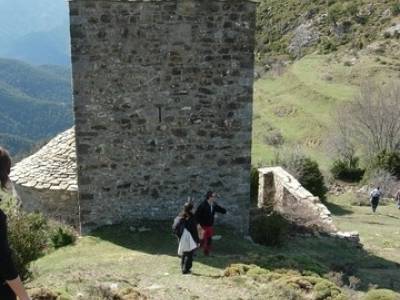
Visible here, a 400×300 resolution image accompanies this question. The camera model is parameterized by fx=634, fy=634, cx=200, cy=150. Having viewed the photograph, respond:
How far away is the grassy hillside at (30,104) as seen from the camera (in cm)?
12676

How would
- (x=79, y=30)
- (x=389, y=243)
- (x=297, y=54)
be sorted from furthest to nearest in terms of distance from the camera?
(x=297, y=54)
(x=389, y=243)
(x=79, y=30)

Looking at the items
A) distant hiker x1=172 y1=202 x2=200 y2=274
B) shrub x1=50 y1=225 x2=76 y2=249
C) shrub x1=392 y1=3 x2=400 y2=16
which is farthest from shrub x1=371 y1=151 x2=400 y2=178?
shrub x1=392 y1=3 x2=400 y2=16

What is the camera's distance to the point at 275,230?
15.2 meters

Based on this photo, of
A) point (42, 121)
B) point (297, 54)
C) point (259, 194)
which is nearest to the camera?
point (259, 194)

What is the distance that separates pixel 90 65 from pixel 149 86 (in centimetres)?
135

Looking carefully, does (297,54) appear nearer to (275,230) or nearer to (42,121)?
(275,230)

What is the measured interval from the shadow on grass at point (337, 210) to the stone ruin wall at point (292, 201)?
118 inches

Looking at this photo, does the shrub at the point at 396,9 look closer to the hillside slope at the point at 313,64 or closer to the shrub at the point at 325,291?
the hillside slope at the point at 313,64

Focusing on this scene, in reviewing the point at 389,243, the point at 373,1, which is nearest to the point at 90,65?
the point at 389,243

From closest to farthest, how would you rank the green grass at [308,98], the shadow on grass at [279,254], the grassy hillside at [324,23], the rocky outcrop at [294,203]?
the shadow on grass at [279,254], the rocky outcrop at [294,203], the green grass at [308,98], the grassy hillside at [324,23]

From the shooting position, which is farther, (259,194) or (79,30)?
(259,194)

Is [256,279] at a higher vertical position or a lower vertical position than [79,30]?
lower

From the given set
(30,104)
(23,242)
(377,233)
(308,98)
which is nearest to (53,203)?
(23,242)

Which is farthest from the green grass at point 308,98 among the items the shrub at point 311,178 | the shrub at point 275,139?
the shrub at point 311,178
